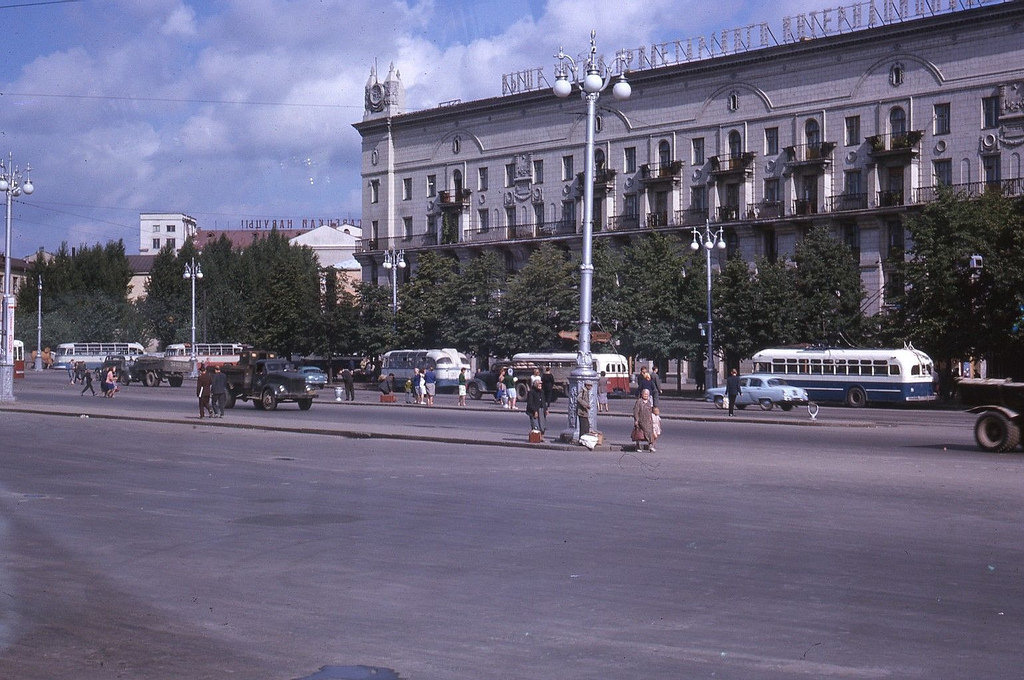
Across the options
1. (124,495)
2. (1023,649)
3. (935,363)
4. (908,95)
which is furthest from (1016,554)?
(908,95)

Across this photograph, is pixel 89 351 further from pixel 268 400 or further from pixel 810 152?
pixel 268 400

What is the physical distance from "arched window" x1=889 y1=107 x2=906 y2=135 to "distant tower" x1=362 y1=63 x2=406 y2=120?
123 ft

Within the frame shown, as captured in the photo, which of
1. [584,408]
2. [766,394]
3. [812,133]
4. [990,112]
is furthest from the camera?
[812,133]

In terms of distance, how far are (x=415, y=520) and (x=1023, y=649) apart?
7.45 metres

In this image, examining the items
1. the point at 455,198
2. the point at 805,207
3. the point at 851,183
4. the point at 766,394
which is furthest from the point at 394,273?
the point at 766,394

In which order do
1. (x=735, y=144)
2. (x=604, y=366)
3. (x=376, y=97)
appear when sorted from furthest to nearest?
1. (x=376, y=97)
2. (x=735, y=144)
3. (x=604, y=366)

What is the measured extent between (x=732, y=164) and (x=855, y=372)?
22.7m

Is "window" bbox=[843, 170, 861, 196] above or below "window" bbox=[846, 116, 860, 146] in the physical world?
below

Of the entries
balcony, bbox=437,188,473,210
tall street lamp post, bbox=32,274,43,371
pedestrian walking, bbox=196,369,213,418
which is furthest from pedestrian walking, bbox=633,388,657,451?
tall street lamp post, bbox=32,274,43,371

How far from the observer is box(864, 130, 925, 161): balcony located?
207 ft

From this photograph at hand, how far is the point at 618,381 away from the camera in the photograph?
59.9 meters

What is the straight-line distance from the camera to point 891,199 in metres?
65.1

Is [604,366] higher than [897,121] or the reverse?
the reverse

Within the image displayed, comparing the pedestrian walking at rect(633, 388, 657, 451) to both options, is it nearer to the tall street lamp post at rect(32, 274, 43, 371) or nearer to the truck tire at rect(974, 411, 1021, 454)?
the truck tire at rect(974, 411, 1021, 454)
